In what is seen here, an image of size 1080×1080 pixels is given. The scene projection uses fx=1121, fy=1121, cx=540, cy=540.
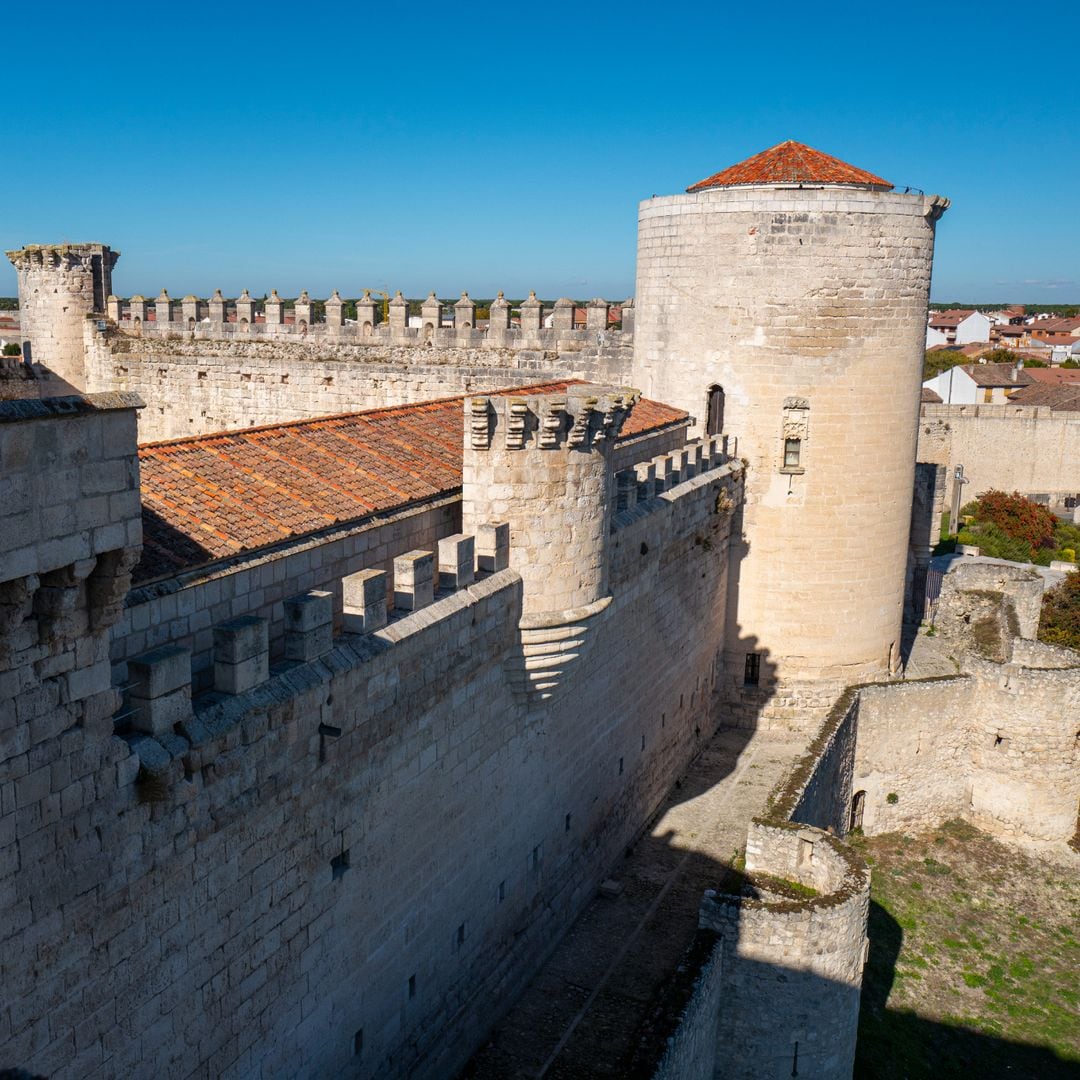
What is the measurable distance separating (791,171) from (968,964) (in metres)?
11.2

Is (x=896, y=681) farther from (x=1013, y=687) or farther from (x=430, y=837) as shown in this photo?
(x=430, y=837)

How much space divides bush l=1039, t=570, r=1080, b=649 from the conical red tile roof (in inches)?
474

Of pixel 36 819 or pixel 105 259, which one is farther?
pixel 105 259

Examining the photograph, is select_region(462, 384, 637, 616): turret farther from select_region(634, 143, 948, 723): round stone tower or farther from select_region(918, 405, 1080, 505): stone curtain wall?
select_region(918, 405, 1080, 505): stone curtain wall

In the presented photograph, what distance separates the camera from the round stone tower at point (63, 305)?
2403 centimetres

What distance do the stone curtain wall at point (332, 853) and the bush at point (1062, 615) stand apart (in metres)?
14.8

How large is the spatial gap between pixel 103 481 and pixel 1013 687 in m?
15.7

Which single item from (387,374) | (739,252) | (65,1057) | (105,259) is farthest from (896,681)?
(105,259)

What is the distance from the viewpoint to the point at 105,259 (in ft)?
80.0

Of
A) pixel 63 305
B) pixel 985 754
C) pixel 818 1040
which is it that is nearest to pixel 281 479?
pixel 818 1040

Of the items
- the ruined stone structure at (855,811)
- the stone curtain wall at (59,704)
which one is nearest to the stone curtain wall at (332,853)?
the stone curtain wall at (59,704)

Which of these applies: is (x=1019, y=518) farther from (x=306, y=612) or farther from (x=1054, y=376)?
(x=306, y=612)

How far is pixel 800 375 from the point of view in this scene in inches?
640

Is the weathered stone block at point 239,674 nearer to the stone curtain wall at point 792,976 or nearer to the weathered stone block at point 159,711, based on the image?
the weathered stone block at point 159,711
